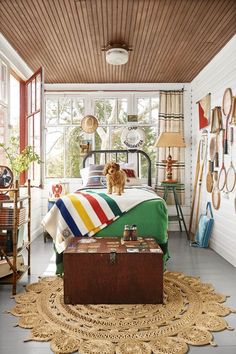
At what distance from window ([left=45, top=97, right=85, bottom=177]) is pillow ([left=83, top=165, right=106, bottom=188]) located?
97cm

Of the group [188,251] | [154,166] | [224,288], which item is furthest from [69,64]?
[224,288]

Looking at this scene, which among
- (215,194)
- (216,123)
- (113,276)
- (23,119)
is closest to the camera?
(113,276)

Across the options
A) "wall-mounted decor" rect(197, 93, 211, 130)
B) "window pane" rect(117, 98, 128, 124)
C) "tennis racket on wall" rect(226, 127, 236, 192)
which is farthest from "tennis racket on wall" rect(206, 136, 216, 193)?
"window pane" rect(117, 98, 128, 124)

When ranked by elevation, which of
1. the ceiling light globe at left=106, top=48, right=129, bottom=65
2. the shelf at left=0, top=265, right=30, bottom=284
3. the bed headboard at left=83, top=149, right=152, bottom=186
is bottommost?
the shelf at left=0, top=265, right=30, bottom=284

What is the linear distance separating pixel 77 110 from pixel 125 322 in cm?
437

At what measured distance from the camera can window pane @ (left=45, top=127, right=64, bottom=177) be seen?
6121 mm

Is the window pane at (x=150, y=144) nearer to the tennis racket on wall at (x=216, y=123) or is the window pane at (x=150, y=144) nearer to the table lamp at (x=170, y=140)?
the table lamp at (x=170, y=140)

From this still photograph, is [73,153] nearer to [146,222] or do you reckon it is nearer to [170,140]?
[170,140]

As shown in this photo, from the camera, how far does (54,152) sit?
20.2 feet

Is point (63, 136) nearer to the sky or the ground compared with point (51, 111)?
nearer to the ground

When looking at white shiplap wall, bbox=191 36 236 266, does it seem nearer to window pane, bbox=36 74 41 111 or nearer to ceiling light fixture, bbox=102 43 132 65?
ceiling light fixture, bbox=102 43 132 65

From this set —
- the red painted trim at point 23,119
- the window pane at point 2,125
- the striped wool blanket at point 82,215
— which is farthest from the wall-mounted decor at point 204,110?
the window pane at point 2,125

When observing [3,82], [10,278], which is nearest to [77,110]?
[3,82]

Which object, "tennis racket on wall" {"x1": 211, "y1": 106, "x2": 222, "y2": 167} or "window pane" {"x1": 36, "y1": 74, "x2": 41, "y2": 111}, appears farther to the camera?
"window pane" {"x1": 36, "y1": 74, "x2": 41, "y2": 111}
